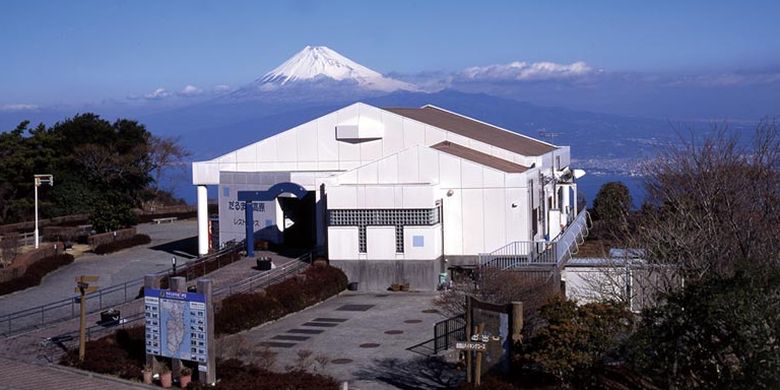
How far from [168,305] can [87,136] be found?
47.4m

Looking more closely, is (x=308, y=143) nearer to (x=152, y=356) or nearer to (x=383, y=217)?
(x=383, y=217)

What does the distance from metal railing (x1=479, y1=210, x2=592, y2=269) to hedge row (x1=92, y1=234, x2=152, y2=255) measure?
1952cm

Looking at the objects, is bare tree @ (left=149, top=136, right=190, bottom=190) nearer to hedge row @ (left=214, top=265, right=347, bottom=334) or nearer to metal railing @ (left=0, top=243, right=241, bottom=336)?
metal railing @ (left=0, top=243, right=241, bottom=336)

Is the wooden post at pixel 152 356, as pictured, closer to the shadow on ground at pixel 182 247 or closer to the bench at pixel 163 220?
the shadow on ground at pixel 182 247

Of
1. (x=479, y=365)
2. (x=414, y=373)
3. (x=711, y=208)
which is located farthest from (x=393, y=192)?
(x=479, y=365)

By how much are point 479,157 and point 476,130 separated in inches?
348

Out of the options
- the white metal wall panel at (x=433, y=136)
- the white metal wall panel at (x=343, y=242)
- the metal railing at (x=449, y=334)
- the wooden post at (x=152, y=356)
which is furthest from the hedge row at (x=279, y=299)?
the white metal wall panel at (x=433, y=136)

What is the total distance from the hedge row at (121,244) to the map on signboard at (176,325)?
83.3 feet

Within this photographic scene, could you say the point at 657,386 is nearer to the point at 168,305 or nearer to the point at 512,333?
the point at 512,333

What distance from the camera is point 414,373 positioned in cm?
2041

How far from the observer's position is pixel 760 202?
2447cm

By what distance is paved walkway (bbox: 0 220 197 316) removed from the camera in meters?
32.5

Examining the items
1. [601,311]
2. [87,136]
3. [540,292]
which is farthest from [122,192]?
[601,311]

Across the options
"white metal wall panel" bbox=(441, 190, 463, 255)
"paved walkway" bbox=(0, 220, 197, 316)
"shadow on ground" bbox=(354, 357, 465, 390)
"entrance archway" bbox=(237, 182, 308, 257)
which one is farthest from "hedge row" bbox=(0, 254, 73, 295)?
"shadow on ground" bbox=(354, 357, 465, 390)
